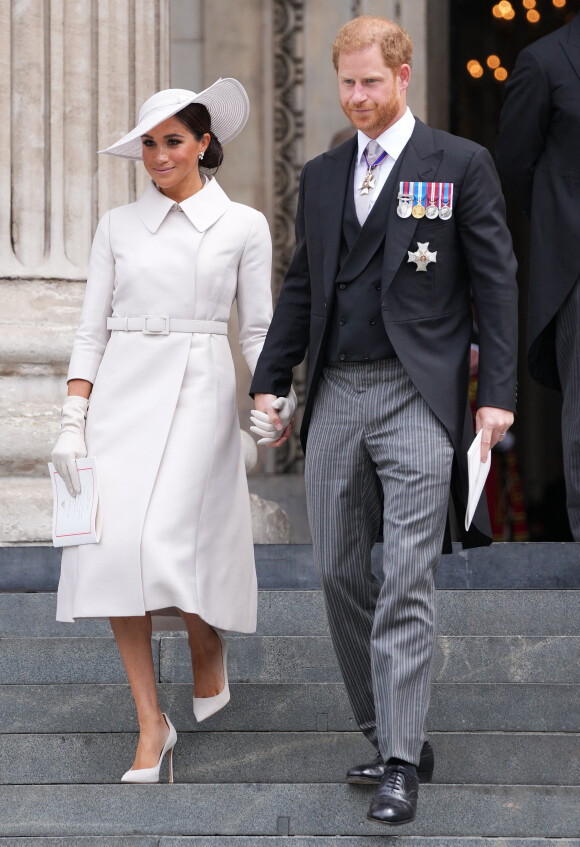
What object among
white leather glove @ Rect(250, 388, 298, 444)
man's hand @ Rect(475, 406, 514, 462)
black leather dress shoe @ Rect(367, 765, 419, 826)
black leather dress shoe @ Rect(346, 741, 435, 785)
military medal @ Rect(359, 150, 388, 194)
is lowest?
black leather dress shoe @ Rect(346, 741, 435, 785)

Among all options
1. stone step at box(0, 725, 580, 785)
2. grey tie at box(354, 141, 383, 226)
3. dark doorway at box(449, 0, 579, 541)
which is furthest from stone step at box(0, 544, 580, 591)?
dark doorway at box(449, 0, 579, 541)

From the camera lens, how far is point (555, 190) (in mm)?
5207

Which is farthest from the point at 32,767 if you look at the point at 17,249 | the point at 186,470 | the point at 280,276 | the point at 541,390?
the point at 541,390

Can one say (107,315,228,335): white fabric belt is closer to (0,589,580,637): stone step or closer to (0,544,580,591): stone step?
(0,589,580,637): stone step

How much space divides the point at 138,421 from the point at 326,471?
687mm

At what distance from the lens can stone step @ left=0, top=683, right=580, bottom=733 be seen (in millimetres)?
4789

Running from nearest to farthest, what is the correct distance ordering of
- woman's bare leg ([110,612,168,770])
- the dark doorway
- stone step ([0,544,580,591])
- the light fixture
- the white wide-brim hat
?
woman's bare leg ([110,612,168,770]) < the white wide-brim hat < stone step ([0,544,580,591]) < the dark doorway < the light fixture

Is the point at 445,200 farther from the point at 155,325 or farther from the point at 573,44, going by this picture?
the point at 573,44

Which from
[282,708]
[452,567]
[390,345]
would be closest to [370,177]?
[390,345]

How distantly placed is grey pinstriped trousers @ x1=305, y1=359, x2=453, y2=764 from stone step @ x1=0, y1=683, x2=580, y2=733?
61cm

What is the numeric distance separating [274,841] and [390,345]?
129cm

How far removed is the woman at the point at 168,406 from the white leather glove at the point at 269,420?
0.32 metres

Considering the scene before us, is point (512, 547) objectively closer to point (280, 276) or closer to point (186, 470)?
point (186, 470)

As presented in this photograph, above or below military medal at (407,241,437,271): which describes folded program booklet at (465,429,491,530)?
below
